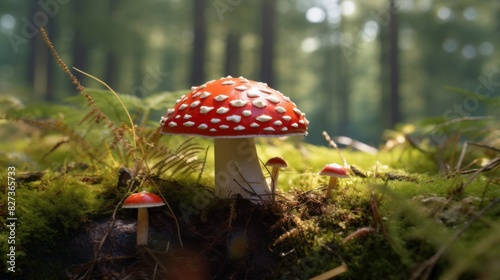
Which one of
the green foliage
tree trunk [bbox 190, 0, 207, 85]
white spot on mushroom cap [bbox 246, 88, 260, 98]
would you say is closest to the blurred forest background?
tree trunk [bbox 190, 0, 207, 85]

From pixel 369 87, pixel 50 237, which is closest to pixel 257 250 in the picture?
pixel 50 237

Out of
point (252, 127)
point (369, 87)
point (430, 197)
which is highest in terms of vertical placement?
point (252, 127)

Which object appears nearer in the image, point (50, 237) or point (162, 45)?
point (50, 237)

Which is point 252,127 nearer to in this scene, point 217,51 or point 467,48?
point 217,51

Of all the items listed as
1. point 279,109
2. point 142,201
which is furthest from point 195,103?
point 142,201

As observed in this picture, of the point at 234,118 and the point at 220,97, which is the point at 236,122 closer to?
the point at 234,118

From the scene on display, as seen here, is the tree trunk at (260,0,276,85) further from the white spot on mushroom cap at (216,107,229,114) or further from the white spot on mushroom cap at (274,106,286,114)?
the white spot on mushroom cap at (216,107,229,114)

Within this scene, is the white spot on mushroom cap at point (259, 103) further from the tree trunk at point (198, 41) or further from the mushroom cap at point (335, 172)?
the tree trunk at point (198, 41)
